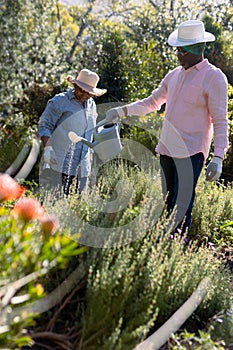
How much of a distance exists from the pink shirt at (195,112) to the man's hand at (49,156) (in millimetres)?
929

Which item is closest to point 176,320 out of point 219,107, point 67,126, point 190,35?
point 219,107

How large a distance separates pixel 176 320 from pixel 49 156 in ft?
7.12

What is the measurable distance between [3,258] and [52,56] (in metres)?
8.35

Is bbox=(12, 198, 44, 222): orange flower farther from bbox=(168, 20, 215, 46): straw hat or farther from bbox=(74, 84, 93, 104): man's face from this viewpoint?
bbox=(74, 84, 93, 104): man's face

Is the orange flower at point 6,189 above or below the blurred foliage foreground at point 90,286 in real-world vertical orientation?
above

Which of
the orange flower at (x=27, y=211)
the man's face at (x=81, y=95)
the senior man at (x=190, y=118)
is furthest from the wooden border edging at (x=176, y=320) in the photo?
the man's face at (x=81, y=95)

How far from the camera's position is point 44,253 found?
1.99 metres

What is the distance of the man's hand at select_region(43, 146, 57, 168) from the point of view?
4.27 metres

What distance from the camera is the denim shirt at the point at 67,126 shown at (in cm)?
448

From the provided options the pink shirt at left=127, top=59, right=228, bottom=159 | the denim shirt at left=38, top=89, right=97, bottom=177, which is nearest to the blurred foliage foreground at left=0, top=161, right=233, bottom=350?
the pink shirt at left=127, top=59, right=228, bottom=159

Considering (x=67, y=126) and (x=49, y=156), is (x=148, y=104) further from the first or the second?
(x=49, y=156)

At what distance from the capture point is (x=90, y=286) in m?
2.32

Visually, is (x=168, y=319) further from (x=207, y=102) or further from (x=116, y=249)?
(x=207, y=102)

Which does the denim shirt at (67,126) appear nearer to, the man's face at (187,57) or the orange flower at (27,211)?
the man's face at (187,57)
